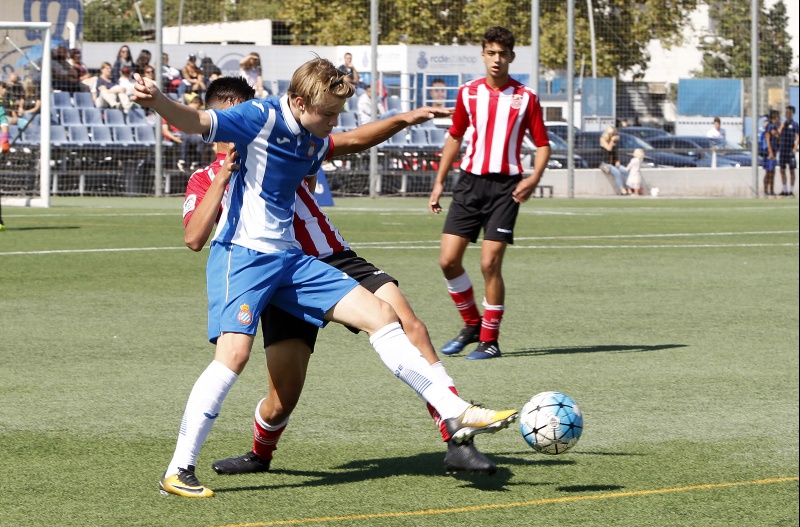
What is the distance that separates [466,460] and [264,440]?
3.00 ft

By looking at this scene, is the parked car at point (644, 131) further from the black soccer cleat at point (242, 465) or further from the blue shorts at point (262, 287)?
the blue shorts at point (262, 287)

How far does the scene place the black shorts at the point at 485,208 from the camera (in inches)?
377

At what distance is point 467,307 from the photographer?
9727 mm

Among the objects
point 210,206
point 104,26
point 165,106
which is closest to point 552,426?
point 210,206

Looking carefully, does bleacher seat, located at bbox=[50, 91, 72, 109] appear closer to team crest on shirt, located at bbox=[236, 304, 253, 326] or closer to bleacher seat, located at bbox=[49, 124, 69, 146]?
bleacher seat, located at bbox=[49, 124, 69, 146]

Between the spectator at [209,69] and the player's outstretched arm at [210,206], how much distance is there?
2149 centimetres

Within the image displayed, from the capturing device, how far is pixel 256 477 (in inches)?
229

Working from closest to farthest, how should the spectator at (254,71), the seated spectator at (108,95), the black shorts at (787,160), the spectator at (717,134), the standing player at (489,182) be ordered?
1. the standing player at (489,182)
2. the seated spectator at (108,95)
3. the spectator at (254,71)
4. the black shorts at (787,160)
5. the spectator at (717,134)

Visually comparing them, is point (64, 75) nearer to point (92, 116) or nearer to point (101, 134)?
point (92, 116)

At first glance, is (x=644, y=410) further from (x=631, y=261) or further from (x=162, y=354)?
(x=631, y=261)

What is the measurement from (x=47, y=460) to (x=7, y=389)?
1856 millimetres

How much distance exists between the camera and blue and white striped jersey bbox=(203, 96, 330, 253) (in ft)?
18.0

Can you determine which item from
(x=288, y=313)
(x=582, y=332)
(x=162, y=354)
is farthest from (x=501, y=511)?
(x=582, y=332)

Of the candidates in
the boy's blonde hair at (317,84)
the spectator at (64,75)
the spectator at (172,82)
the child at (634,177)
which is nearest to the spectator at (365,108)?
the spectator at (172,82)
